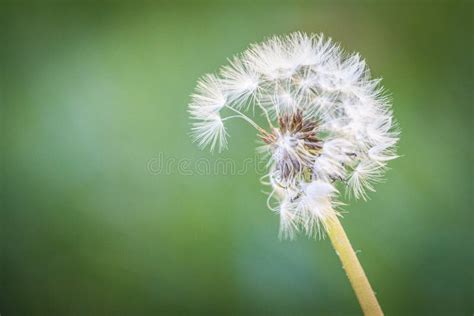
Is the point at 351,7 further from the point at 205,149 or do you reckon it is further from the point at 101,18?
the point at 101,18

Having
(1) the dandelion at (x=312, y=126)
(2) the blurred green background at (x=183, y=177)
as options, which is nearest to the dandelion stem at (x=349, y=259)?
(1) the dandelion at (x=312, y=126)

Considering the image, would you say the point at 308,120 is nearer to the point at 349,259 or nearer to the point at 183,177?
the point at 349,259

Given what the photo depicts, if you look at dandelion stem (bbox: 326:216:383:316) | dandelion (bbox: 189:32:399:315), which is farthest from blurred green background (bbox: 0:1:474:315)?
dandelion stem (bbox: 326:216:383:316)

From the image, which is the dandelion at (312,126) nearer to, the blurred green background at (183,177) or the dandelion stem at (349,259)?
the dandelion stem at (349,259)

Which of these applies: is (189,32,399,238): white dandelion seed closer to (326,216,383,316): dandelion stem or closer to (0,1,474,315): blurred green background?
(326,216,383,316): dandelion stem

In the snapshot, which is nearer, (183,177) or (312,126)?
(312,126)

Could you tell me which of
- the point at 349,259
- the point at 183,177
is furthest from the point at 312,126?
the point at 183,177

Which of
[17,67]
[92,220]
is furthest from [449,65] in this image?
[17,67]
